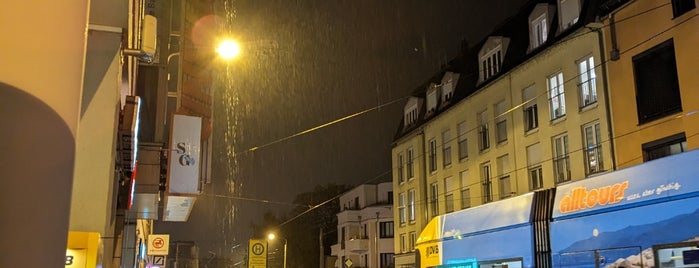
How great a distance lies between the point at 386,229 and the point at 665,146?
3855 cm

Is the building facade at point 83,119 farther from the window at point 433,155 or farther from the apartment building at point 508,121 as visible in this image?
the window at point 433,155

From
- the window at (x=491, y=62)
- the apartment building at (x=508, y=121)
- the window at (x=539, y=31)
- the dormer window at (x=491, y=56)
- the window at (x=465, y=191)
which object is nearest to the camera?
the apartment building at (x=508, y=121)

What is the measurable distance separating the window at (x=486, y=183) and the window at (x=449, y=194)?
10.7 feet

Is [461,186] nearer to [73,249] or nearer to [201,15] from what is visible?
[201,15]

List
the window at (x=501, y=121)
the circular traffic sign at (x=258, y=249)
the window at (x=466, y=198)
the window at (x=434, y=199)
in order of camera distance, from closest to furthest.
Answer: the circular traffic sign at (x=258, y=249) → the window at (x=501, y=121) → the window at (x=466, y=198) → the window at (x=434, y=199)

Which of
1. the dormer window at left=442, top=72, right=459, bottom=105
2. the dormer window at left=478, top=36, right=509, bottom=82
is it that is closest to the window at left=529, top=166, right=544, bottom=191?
the dormer window at left=478, top=36, right=509, bottom=82

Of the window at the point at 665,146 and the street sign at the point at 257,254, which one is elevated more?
the window at the point at 665,146

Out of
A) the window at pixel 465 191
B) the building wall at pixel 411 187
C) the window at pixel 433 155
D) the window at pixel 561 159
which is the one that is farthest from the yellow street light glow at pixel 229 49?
the building wall at pixel 411 187

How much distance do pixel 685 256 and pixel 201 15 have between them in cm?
1260

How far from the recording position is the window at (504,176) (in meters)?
28.8

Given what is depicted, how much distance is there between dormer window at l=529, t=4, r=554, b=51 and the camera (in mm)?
26391

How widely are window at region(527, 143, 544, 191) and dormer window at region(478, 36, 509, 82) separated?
518cm

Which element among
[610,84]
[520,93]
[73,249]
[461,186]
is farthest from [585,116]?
[73,249]

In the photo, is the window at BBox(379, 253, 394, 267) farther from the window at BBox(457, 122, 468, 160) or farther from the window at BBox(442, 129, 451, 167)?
the window at BBox(457, 122, 468, 160)
